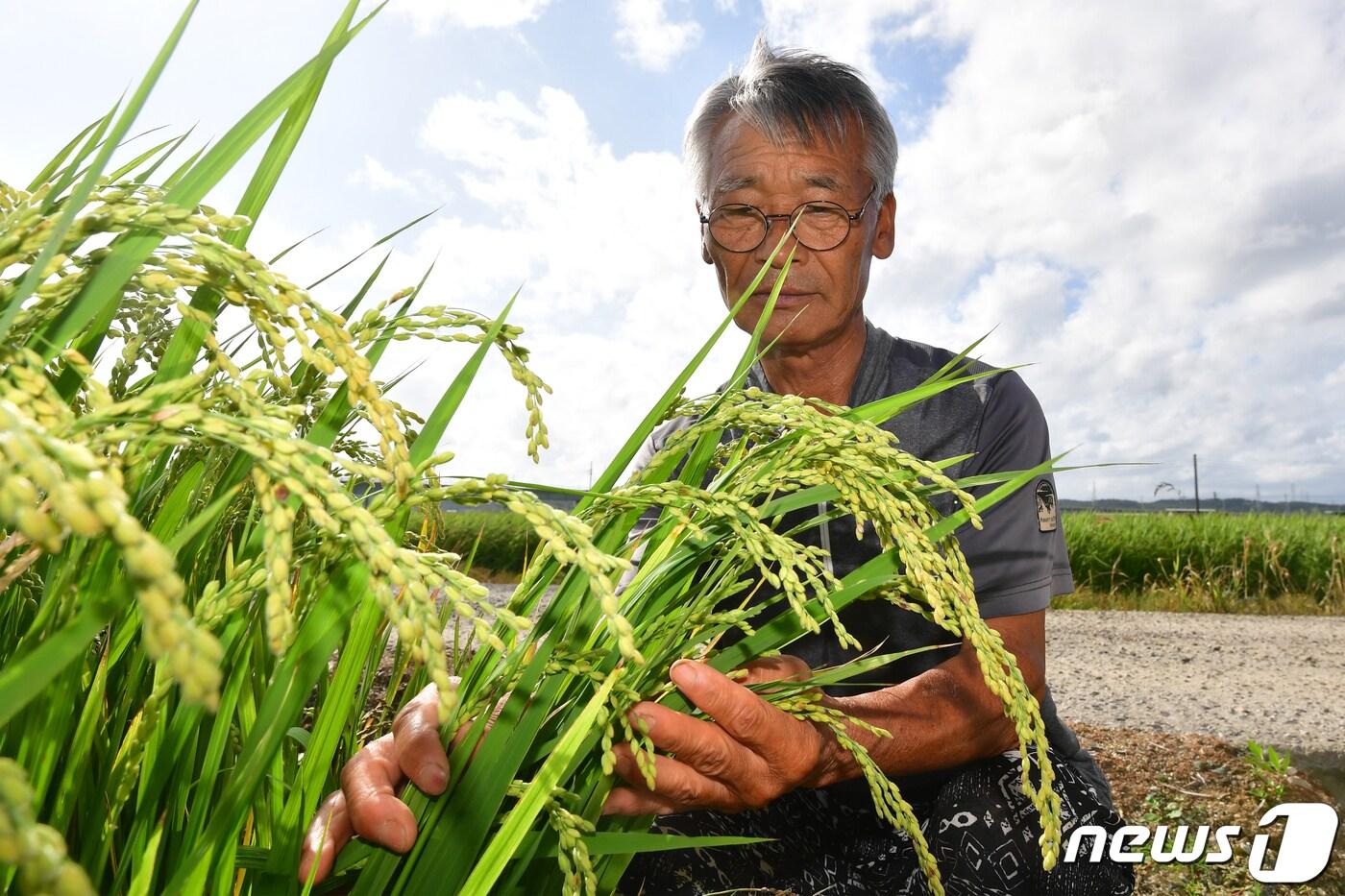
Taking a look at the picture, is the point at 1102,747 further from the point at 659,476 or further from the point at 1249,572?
the point at 1249,572

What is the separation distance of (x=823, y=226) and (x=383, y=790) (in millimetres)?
2411

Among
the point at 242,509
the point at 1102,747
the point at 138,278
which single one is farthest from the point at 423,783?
the point at 1102,747

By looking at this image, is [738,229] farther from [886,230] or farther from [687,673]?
[687,673]

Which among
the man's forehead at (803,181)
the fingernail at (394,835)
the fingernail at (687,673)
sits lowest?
the fingernail at (394,835)

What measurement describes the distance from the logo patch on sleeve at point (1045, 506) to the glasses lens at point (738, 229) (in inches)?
49.4

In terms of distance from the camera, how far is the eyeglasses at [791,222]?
2.92 metres

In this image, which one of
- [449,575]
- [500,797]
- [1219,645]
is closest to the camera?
[449,575]

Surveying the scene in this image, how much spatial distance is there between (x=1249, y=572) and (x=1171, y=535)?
136cm

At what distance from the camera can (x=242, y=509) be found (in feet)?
4.08

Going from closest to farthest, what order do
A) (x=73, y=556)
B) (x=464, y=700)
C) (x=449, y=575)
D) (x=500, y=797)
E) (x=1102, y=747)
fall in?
(x=449, y=575) < (x=73, y=556) < (x=500, y=797) < (x=464, y=700) < (x=1102, y=747)

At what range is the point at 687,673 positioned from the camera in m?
1.18

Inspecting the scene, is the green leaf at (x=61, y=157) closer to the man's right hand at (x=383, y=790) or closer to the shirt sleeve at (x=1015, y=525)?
the man's right hand at (x=383, y=790)

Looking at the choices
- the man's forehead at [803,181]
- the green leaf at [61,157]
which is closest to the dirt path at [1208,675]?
the man's forehead at [803,181]

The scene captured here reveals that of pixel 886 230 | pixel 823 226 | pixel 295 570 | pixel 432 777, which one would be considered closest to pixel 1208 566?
pixel 886 230
